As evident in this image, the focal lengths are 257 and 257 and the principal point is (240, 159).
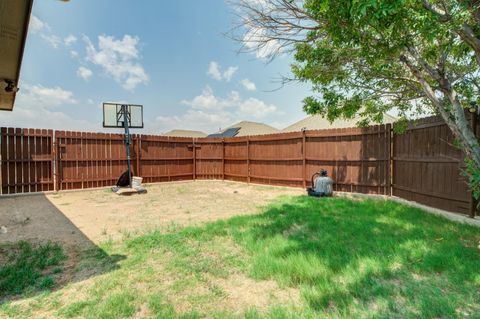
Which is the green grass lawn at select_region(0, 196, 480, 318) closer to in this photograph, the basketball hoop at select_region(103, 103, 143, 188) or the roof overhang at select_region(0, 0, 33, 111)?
the roof overhang at select_region(0, 0, 33, 111)

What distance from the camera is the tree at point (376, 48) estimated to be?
308 cm

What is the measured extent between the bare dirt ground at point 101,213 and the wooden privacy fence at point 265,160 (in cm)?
106

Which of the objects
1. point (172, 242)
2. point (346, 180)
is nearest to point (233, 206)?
point (172, 242)

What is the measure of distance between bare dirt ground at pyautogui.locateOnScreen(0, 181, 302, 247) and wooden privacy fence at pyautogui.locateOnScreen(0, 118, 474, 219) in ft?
3.49

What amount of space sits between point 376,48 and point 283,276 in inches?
135

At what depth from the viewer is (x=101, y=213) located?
18.8ft

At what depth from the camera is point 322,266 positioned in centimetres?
266

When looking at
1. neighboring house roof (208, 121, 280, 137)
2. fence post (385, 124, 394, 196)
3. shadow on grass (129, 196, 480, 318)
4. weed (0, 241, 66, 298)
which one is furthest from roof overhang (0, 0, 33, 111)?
neighboring house roof (208, 121, 280, 137)

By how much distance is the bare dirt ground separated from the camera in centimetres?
421

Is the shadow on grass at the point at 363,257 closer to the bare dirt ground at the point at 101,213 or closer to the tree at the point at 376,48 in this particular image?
the bare dirt ground at the point at 101,213

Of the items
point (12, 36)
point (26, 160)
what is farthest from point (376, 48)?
point (26, 160)

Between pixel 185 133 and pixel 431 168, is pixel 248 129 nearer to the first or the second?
pixel 185 133

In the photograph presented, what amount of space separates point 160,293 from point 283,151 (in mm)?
7930

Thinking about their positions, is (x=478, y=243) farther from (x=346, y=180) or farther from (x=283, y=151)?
(x=283, y=151)
